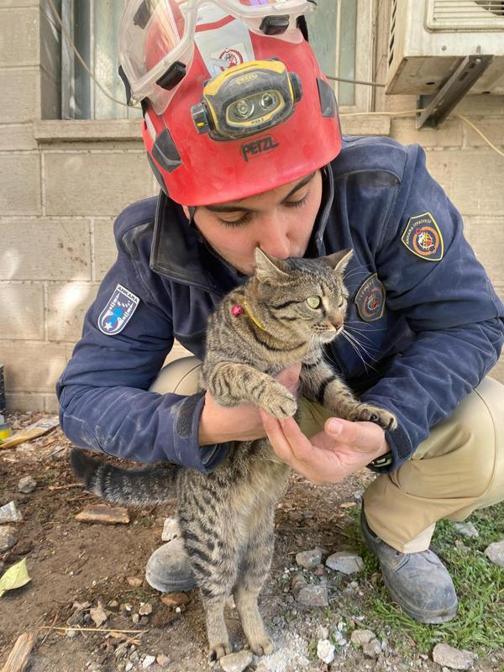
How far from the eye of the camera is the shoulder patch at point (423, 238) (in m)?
1.77

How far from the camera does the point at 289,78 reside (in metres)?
1.39

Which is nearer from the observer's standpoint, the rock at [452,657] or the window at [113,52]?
the rock at [452,657]

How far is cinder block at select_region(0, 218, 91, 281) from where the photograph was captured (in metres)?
3.66

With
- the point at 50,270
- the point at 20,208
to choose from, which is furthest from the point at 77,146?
the point at 50,270

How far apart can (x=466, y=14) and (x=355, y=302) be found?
1604mm

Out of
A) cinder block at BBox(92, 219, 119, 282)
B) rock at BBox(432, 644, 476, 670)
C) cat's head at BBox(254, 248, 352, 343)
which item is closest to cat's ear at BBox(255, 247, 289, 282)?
cat's head at BBox(254, 248, 352, 343)

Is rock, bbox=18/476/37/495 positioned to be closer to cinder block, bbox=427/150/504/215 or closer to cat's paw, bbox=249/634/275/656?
cat's paw, bbox=249/634/275/656

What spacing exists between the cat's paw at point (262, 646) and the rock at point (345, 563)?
0.45 meters

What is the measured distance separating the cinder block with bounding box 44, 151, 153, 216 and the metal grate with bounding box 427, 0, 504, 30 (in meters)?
1.88

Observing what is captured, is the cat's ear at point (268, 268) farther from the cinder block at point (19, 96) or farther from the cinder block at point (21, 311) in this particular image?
the cinder block at point (19, 96)

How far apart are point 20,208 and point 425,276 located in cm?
290

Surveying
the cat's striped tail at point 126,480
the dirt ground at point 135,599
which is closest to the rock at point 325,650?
the dirt ground at point 135,599

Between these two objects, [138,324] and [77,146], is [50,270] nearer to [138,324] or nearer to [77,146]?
[77,146]

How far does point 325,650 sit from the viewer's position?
1.75 meters
